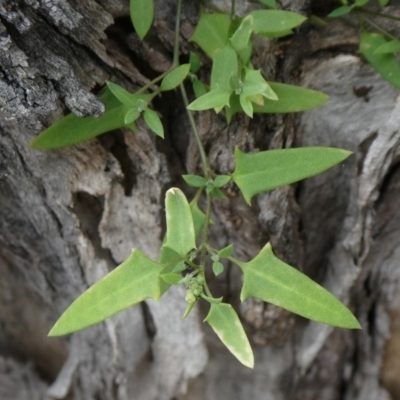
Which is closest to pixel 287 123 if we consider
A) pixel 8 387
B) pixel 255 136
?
pixel 255 136

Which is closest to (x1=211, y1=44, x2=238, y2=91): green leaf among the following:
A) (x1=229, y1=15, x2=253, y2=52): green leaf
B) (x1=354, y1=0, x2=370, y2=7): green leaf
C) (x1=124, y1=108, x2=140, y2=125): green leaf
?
(x1=229, y1=15, x2=253, y2=52): green leaf

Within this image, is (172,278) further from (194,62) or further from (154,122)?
(194,62)

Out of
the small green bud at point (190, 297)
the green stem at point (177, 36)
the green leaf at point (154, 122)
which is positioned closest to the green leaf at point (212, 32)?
the green stem at point (177, 36)

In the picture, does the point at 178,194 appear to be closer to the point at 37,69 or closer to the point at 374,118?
the point at 37,69

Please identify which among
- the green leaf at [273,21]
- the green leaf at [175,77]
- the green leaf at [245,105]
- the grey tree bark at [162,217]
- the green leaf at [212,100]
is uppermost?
the green leaf at [273,21]

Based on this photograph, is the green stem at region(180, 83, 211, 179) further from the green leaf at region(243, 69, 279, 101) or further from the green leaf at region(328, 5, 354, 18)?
the green leaf at region(328, 5, 354, 18)

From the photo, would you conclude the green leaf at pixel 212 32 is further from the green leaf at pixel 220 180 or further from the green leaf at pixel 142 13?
the green leaf at pixel 220 180
